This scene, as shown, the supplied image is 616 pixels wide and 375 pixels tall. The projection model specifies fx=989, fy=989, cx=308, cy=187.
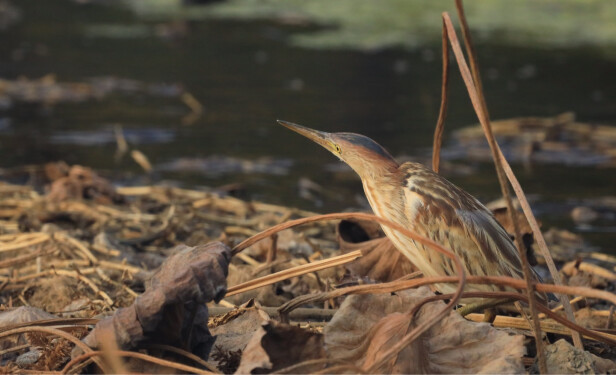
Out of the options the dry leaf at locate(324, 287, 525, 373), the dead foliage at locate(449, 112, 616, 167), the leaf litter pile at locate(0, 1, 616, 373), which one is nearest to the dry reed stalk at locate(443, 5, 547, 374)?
the leaf litter pile at locate(0, 1, 616, 373)

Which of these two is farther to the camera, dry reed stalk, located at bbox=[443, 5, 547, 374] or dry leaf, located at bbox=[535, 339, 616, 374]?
dry leaf, located at bbox=[535, 339, 616, 374]

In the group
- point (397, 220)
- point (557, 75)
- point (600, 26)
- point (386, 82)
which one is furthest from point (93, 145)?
point (600, 26)

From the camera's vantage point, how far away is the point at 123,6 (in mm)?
18891

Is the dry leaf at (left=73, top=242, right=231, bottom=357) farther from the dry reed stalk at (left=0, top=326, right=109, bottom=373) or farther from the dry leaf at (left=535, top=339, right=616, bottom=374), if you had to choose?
the dry leaf at (left=535, top=339, right=616, bottom=374)

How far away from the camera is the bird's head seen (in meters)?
2.54

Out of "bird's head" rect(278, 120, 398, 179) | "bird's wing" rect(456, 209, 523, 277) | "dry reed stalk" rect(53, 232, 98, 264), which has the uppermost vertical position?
"bird's head" rect(278, 120, 398, 179)

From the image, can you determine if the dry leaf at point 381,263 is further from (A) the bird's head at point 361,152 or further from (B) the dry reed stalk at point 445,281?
(B) the dry reed stalk at point 445,281

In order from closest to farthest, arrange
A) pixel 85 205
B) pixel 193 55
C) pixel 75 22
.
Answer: pixel 85 205 → pixel 193 55 → pixel 75 22

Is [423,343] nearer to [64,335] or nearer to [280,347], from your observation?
[280,347]

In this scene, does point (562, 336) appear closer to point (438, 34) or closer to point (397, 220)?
point (397, 220)

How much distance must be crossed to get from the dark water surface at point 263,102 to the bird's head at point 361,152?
2.71m

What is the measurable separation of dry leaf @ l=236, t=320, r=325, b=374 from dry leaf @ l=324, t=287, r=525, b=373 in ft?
0.13

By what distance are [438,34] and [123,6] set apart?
6.70m

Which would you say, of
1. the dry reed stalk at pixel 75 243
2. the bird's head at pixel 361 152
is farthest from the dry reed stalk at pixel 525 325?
the dry reed stalk at pixel 75 243
